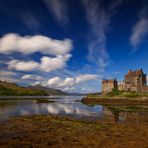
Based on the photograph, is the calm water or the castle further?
the castle

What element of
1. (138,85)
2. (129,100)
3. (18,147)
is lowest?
(18,147)

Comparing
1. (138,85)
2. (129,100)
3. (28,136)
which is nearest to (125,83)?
(138,85)

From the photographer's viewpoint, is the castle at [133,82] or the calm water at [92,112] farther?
the castle at [133,82]

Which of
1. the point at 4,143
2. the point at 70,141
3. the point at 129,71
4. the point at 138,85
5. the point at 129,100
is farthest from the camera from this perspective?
the point at 129,71

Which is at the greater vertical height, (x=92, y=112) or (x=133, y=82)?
(x=133, y=82)

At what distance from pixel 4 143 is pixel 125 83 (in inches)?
5380

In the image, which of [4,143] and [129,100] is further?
[129,100]

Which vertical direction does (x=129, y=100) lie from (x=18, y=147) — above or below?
→ above

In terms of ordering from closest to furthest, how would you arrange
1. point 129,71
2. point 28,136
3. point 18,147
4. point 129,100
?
point 18,147
point 28,136
point 129,100
point 129,71

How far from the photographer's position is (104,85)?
164625mm

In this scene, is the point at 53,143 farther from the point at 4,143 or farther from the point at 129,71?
the point at 129,71

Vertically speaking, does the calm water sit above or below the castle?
below

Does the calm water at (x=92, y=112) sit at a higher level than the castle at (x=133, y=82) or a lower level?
lower

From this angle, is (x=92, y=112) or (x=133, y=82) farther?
(x=133, y=82)
